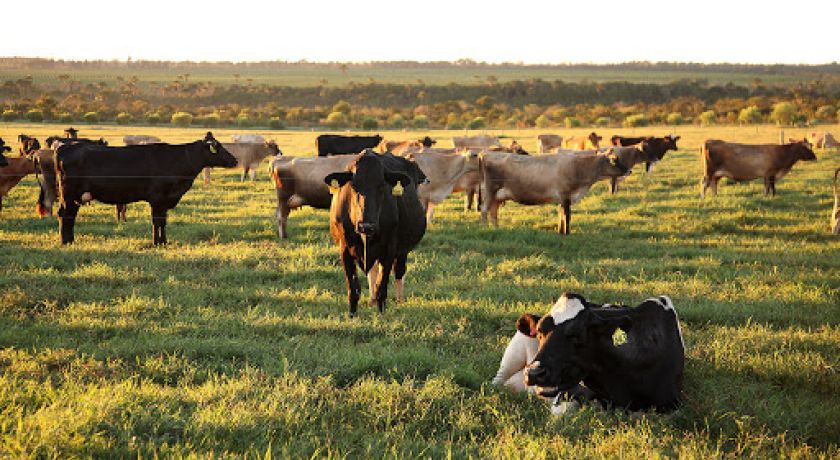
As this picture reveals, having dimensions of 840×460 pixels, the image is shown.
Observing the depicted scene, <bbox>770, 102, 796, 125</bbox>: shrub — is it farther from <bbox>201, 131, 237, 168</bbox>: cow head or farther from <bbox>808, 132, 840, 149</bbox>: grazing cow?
<bbox>201, 131, 237, 168</bbox>: cow head

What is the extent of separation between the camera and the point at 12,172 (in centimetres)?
1619

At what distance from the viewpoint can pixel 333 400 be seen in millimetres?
4816

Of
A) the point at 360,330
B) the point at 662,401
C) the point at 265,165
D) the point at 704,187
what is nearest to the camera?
the point at 662,401

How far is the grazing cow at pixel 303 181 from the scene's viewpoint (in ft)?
44.3

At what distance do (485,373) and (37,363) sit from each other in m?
3.67

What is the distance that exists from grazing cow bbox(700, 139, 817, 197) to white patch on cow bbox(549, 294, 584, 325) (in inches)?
659

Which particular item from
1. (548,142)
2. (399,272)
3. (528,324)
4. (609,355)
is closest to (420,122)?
(548,142)

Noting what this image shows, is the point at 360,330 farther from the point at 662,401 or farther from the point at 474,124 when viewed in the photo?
the point at 474,124

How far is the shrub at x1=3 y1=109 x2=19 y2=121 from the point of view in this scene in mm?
62438

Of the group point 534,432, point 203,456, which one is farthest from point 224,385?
point 534,432

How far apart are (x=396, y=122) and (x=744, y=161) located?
53.2 meters

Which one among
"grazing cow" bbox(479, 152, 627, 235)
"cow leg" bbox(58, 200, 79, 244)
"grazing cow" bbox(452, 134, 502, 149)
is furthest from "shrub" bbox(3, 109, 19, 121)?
"grazing cow" bbox(479, 152, 627, 235)

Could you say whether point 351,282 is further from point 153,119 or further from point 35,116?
point 153,119

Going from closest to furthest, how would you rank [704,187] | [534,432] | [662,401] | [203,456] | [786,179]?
[203,456] < [534,432] < [662,401] < [704,187] < [786,179]
